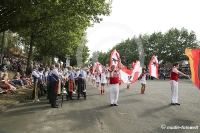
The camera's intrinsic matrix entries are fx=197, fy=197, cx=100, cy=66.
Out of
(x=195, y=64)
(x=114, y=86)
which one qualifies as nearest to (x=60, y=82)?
(x=114, y=86)

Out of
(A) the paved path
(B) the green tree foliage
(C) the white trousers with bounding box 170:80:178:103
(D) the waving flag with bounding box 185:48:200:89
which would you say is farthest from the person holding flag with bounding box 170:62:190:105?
(B) the green tree foliage

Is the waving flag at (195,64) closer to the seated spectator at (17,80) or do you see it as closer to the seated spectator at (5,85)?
the seated spectator at (5,85)

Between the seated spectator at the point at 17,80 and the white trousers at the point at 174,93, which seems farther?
the seated spectator at the point at 17,80

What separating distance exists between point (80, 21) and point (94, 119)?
315 inches

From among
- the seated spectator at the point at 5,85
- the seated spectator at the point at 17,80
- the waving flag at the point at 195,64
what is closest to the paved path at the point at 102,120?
the waving flag at the point at 195,64

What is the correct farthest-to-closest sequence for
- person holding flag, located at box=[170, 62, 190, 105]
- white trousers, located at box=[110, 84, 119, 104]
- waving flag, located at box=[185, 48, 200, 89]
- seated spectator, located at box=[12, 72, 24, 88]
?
seated spectator, located at box=[12, 72, 24, 88], person holding flag, located at box=[170, 62, 190, 105], white trousers, located at box=[110, 84, 119, 104], waving flag, located at box=[185, 48, 200, 89]

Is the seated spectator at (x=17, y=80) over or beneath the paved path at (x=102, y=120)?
over

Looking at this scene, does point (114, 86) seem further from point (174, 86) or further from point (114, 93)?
point (174, 86)

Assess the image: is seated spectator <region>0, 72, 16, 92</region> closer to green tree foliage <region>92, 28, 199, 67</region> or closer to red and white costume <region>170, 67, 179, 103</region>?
red and white costume <region>170, 67, 179, 103</region>

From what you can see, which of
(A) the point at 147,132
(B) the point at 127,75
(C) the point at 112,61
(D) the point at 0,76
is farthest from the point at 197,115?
(D) the point at 0,76

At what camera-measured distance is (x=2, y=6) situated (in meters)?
10.3

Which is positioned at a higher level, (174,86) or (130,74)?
(130,74)

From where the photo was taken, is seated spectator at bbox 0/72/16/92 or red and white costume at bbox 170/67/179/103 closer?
red and white costume at bbox 170/67/179/103

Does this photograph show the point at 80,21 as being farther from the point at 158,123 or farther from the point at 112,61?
the point at 158,123
